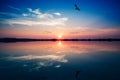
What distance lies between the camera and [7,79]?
8.70 metres

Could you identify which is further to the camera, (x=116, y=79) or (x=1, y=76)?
(x=1, y=76)

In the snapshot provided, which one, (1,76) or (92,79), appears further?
(1,76)

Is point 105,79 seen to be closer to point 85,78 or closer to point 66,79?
point 85,78

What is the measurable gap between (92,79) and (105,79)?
75 cm

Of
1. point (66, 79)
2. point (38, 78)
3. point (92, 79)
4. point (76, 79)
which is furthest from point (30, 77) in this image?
point (92, 79)

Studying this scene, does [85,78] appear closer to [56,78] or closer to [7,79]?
[56,78]

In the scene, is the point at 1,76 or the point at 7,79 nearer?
the point at 7,79

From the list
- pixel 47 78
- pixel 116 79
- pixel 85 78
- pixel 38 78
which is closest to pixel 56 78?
pixel 47 78

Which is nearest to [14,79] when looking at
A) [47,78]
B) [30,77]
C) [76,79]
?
[30,77]

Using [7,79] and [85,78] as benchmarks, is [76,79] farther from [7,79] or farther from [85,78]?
[7,79]

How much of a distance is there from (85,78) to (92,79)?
453mm

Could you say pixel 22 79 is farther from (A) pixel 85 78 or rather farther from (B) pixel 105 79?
(B) pixel 105 79

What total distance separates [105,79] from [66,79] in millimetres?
2249

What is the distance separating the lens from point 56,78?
8.90 m
